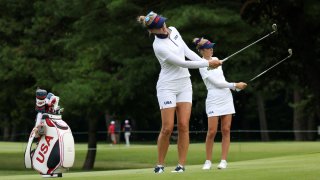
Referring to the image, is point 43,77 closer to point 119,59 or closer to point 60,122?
point 119,59

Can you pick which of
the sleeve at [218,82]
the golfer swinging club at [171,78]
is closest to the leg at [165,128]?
the golfer swinging club at [171,78]

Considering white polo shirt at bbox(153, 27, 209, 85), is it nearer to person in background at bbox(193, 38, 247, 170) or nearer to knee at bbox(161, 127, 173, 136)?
knee at bbox(161, 127, 173, 136)

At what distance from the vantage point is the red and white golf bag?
13211 millimetres

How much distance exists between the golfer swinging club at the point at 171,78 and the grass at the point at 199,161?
34.2 inches

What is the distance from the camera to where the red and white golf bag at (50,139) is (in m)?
13.2

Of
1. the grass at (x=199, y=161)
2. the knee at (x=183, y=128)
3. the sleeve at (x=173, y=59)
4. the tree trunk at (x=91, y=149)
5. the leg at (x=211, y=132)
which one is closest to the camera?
the grass at (x=199, y=161)

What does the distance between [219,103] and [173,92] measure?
1929mm

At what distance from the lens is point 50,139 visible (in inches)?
528

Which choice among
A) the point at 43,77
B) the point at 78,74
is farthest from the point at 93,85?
the point at 43,77

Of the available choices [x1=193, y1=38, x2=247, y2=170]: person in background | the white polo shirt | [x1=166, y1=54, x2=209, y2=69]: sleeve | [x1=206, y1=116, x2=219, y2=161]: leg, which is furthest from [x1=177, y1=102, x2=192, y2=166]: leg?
[x1=206, y1=116, x2=219, y2=161]: leg

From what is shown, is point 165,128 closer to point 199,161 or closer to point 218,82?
point 218,82

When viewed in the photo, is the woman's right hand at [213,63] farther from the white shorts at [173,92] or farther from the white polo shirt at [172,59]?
the white shorts at [173,92]

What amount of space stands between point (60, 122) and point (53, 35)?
82.2ft

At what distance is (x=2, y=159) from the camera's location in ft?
131
